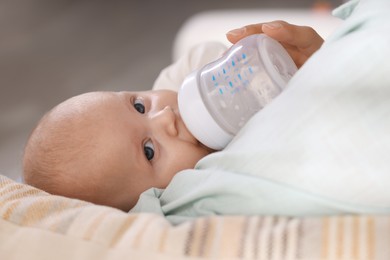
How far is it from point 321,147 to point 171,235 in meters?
0.17

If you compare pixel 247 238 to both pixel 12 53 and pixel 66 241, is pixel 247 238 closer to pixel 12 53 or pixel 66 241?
pixel 66 241

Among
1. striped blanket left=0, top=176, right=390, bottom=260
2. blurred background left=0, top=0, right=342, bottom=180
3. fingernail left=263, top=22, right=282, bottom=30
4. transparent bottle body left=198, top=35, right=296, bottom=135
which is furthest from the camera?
blurred background left=0, top=0, right=342, bottom=180

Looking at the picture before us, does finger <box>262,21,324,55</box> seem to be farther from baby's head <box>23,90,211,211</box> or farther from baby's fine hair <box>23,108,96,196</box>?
baby's fine hair <box>23,108,96,196</box>

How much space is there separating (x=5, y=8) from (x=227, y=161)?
2.07 m

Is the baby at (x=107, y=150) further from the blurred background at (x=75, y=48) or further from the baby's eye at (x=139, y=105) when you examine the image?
the blurred background at (x=75, y=48)

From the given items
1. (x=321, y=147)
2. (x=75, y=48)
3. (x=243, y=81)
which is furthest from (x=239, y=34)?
(x=75, y=48)

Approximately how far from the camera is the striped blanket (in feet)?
1.64

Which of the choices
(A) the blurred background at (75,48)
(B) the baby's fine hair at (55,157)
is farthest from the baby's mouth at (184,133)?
(A) the blurred background at (75,48)

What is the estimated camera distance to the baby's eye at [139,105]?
906 mm

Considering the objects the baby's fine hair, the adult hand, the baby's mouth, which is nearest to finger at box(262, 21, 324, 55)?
the adult hand

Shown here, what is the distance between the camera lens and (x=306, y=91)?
604mm

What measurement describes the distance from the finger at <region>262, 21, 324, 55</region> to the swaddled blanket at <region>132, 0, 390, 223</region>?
229mm

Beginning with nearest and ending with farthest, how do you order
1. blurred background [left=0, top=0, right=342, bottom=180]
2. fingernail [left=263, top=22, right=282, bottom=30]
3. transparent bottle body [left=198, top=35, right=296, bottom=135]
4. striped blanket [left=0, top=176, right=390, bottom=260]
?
striped blanket [left=0, top=176, right=390, bottom=260] < transparent bottle body [left=198, top=35, right=296, bottom=135] < fingernail [left=263, top=22, right=282, bottom=30] < blurred background [left=0, top=0, right=342, bottom=180]

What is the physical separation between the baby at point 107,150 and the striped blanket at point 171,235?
0.51 feet
